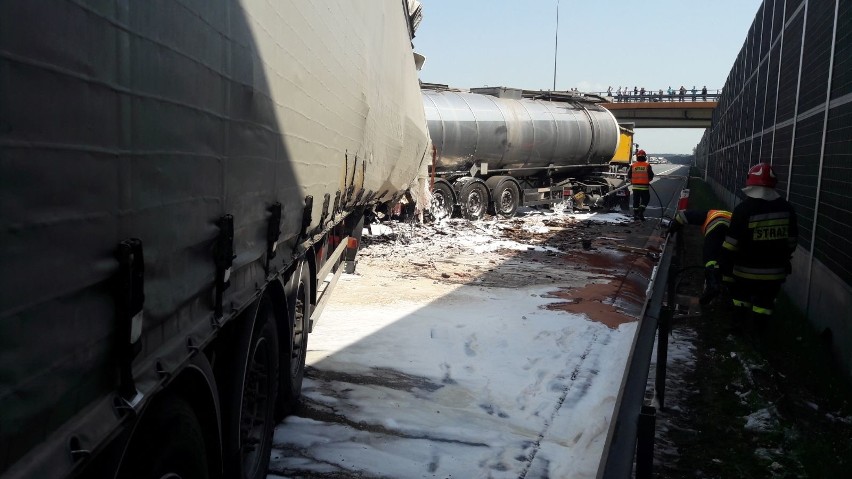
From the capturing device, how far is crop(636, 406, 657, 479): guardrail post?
2455 millimetres

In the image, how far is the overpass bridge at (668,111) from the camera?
5566 centimetres

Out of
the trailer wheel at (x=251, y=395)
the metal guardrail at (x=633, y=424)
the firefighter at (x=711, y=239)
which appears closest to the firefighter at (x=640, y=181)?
the firefighter at (x=711, y=239)

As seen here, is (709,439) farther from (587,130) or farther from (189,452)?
(587,130)

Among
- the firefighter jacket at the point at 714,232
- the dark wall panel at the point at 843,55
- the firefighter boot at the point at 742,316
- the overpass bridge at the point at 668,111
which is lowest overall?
the firefighter boot at the point at 742,316

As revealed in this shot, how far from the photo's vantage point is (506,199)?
19.6 metres

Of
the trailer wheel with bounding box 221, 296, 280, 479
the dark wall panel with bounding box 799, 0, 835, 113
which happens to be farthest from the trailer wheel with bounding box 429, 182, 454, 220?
the trailer wheel with bounding box 221, 296, 280, 479

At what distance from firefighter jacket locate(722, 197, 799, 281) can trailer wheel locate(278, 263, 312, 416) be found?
3723 mm

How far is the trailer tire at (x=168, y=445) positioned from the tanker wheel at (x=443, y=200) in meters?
15.5

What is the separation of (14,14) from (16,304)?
49cm

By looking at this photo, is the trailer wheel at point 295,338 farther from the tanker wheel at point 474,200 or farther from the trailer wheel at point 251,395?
the tanker wheel at point 474,200

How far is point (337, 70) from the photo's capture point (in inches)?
169

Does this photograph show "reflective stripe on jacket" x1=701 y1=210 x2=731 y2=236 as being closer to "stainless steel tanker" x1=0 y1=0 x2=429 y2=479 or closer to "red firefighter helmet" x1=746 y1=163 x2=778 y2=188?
"red firefighter helmet" x1=746 y1=163 x2=778 y2=188

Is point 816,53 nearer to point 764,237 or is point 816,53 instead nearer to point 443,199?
point 764,237

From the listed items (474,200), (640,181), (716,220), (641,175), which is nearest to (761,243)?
(716,220)
